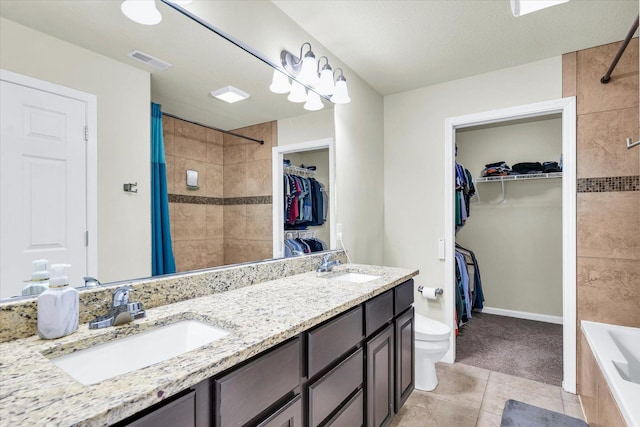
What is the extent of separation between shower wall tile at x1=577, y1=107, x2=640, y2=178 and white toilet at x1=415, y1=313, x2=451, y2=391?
4.96 feet

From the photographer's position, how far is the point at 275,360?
0.99 metres

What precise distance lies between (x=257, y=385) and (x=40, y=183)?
0.88 m

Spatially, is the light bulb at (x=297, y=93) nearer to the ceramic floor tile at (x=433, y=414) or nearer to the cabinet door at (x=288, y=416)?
the cabinet door at (x=288, y=416)

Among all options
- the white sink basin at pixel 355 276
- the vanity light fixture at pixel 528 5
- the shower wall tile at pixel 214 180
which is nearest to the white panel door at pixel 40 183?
the shower wall tile at pixel 214 180

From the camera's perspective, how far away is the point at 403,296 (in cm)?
198

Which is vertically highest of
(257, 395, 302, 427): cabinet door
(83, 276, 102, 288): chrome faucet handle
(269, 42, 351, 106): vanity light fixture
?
(269, 42, 351, 106): vanity light fixture

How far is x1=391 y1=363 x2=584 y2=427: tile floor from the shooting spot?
79.6 inches

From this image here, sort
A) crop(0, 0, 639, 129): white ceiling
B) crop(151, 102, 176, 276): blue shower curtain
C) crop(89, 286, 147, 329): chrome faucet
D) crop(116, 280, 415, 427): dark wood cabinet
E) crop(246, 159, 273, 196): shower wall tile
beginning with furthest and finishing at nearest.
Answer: crop(246, 159, 273, 196): shower wall tile, crop(151, 102, 176, 276): blue shower curtain, crop(0, 0, 639, 129): white ceiling, crop(89, 286, 147, 329): chrome faucet, crop(116, 280, 415, 427): dark wood cabinet

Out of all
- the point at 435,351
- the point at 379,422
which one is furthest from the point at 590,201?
the point at 379,422

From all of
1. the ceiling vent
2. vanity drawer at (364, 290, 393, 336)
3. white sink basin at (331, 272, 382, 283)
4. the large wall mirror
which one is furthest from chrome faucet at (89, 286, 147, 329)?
white sink basin at (331, 272, 382, 283)

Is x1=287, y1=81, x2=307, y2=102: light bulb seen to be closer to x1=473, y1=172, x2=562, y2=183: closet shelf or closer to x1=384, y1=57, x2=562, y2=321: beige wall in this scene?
x1=384, y1=57, x2=562, y2=321: beige wall

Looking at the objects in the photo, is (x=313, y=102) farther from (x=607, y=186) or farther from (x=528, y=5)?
(x=607, y=186)

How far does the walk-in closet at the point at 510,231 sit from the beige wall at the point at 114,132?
2.82m

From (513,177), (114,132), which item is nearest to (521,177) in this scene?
(513,177)
